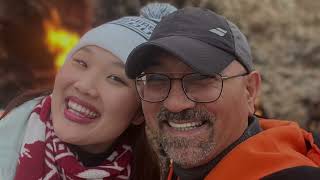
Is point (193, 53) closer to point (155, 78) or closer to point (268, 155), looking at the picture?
point (155, 78)

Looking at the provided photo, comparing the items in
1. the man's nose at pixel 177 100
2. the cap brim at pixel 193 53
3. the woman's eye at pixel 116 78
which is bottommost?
the woman's eye at pixel 116 78

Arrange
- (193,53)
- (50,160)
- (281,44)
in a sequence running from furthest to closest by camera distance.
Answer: (281,44)
(50,160)
(193,53)

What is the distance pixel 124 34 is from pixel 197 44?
57 cm

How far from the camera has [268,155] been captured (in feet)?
5.06

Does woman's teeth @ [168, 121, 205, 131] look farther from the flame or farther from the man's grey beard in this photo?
the flame

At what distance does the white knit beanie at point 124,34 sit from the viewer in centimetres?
213

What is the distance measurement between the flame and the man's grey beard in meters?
5.83

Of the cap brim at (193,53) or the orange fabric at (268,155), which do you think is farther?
the cap brim at (193,53)

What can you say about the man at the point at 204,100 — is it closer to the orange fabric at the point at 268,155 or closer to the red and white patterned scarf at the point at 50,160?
the orange fabric at the point at 268,155

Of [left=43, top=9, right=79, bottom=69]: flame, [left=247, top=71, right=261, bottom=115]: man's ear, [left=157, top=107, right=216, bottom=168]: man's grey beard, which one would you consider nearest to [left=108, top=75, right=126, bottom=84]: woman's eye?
[left=157, top=107, right=216, bottom=168]: man's grey beard

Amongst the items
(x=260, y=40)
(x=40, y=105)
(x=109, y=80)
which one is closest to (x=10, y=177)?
(x=40, y=105)

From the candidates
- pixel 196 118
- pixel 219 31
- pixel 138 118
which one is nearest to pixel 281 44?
pixel 138 118

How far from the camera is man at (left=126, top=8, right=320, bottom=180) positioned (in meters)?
1.66

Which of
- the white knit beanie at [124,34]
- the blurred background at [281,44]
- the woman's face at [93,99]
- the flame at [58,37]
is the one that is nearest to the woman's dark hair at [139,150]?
the woman's face at [93,99]
